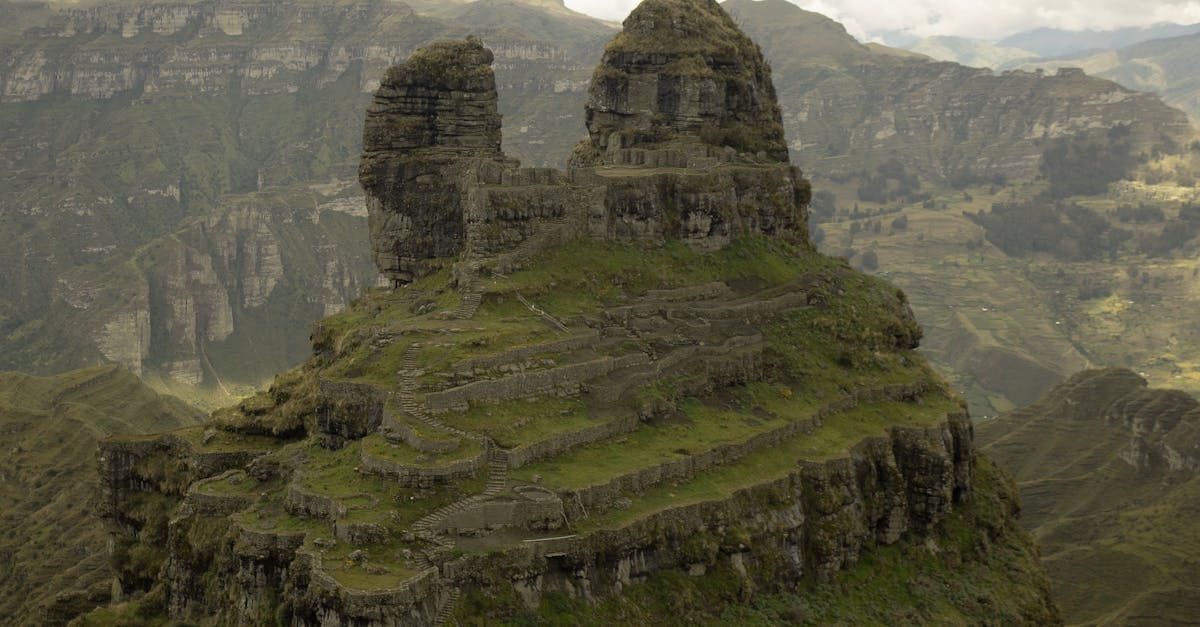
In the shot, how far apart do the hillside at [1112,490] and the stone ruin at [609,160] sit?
3724 centimetres

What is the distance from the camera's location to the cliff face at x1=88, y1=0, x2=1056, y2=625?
47219 mm

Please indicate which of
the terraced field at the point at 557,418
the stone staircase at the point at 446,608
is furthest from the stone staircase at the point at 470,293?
the stone staircase at the point at 446,608

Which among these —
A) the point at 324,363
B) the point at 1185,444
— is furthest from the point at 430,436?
the point at 1185,444

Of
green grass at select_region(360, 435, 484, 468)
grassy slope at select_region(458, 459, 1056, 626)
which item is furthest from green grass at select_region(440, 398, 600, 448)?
grassy slope at select_region(458, 459, 1056, 626)

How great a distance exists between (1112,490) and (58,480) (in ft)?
306

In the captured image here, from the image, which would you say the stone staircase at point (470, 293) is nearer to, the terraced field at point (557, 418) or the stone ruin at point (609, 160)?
the terraced field at point (557, 418)

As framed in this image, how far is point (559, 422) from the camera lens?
2138 inches

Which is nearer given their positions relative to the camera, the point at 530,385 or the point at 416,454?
the point at 416,454

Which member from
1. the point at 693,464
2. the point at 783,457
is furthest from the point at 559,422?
the point at 783,457

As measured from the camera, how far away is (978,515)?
232 feet

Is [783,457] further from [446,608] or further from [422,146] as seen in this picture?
[422,146]

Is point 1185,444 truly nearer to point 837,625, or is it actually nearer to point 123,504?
point 837,625

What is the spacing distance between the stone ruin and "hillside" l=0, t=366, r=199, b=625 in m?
27.6

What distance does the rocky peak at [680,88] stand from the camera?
87.1 m
